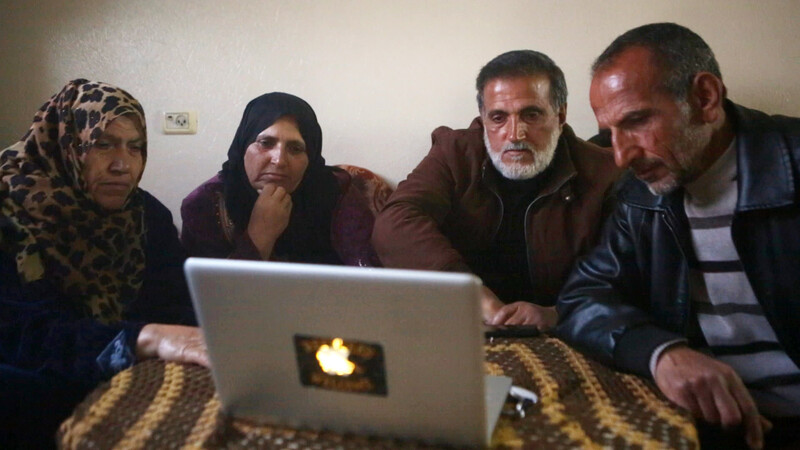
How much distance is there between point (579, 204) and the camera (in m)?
1.65

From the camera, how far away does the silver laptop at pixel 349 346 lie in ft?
2.00

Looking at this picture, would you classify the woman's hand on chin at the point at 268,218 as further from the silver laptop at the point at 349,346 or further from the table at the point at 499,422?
the silver laptop at the point at 349,346

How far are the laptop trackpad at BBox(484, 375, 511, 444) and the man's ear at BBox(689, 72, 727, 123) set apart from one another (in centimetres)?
65

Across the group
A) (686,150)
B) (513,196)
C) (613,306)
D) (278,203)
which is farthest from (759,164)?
(278,203)

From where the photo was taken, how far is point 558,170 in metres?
1.69

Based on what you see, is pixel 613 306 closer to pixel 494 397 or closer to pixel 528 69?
pixel 494 397

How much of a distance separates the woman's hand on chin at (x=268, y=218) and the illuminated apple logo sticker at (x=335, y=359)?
4.15 feet

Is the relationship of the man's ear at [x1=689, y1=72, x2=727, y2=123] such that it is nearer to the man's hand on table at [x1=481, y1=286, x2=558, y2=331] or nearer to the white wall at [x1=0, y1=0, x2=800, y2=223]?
the man's hand on table at [x1=481, y1=286, x2=558, y2=331]

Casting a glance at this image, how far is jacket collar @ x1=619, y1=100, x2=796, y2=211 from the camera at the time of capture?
101cm

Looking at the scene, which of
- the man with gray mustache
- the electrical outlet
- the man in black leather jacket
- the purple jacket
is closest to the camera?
the man in black leather jacket

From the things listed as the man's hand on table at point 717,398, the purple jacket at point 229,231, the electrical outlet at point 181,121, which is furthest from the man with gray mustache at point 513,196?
the electrical outlet at point 181,121

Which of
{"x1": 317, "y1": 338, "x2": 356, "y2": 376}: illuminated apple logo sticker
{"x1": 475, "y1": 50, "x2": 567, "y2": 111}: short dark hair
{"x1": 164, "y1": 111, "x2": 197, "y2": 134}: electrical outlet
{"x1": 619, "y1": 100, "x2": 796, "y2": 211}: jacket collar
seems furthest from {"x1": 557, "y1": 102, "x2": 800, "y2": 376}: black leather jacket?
{"x1": 164, "y1": 111, "x2": 197, "y2": 134}: electrical outlet

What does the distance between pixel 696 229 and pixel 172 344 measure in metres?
1.00

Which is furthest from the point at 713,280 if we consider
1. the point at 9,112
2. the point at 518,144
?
the point at 9,112
